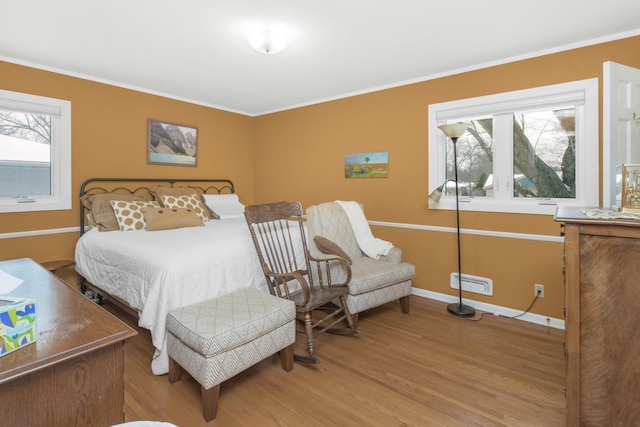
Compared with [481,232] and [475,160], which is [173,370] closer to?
[481,232]

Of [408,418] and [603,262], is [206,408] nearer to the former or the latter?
[408,418]

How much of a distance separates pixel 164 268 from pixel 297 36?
1.95 meters

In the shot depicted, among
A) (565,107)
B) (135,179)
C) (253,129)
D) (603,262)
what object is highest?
(253,129)

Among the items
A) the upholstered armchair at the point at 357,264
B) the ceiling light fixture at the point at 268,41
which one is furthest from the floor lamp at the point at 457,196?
the ceiling light fixture at the point at 268,41

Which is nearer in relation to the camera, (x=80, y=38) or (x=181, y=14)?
(x=181, y=14)

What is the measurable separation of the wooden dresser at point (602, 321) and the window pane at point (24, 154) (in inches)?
169

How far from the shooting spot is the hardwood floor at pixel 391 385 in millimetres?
1794

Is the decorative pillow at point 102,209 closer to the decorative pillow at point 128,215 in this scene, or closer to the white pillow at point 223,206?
the decorative pillow at point 128,215

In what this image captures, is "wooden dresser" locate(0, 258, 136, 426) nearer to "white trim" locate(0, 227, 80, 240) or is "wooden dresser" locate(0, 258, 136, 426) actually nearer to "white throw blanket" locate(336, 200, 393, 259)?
"white throw blanket" locate(336, 200, 393, 259)

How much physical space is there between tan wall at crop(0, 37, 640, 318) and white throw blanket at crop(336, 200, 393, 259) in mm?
520

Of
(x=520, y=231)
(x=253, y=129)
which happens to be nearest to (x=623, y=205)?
(x=520, y=231)

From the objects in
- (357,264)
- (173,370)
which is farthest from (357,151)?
(173,370)

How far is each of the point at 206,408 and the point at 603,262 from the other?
1.95 metres

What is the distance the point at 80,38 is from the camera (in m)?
2.59
